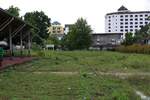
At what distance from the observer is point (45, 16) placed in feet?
394

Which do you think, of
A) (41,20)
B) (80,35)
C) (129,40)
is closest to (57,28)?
(41,20)

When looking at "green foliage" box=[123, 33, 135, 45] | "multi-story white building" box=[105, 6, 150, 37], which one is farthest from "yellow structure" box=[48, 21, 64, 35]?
"green foliage" box=[123, 33, 135, 45]

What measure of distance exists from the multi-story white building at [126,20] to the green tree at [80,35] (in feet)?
265

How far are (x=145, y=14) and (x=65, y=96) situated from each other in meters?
182

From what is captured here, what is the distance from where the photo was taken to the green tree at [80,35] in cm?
10725

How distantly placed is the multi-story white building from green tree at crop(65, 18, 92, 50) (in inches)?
3181

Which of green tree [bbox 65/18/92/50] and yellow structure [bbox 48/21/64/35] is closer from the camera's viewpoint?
green tree [bbox 65/18/92/50]

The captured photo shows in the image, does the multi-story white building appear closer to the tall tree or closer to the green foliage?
the green foliage

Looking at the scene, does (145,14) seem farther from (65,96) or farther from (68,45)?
(65,96)

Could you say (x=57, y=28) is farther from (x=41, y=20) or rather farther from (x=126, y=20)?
(x=41, y=20)

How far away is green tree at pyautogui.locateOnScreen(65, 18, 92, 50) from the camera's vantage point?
10725 cm

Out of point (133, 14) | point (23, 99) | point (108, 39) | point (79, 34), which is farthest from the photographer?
point (133, 14)

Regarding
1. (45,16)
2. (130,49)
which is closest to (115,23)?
(45,16)

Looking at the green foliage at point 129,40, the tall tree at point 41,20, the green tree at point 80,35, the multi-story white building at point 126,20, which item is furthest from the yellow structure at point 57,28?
the green tree at point 80,35
